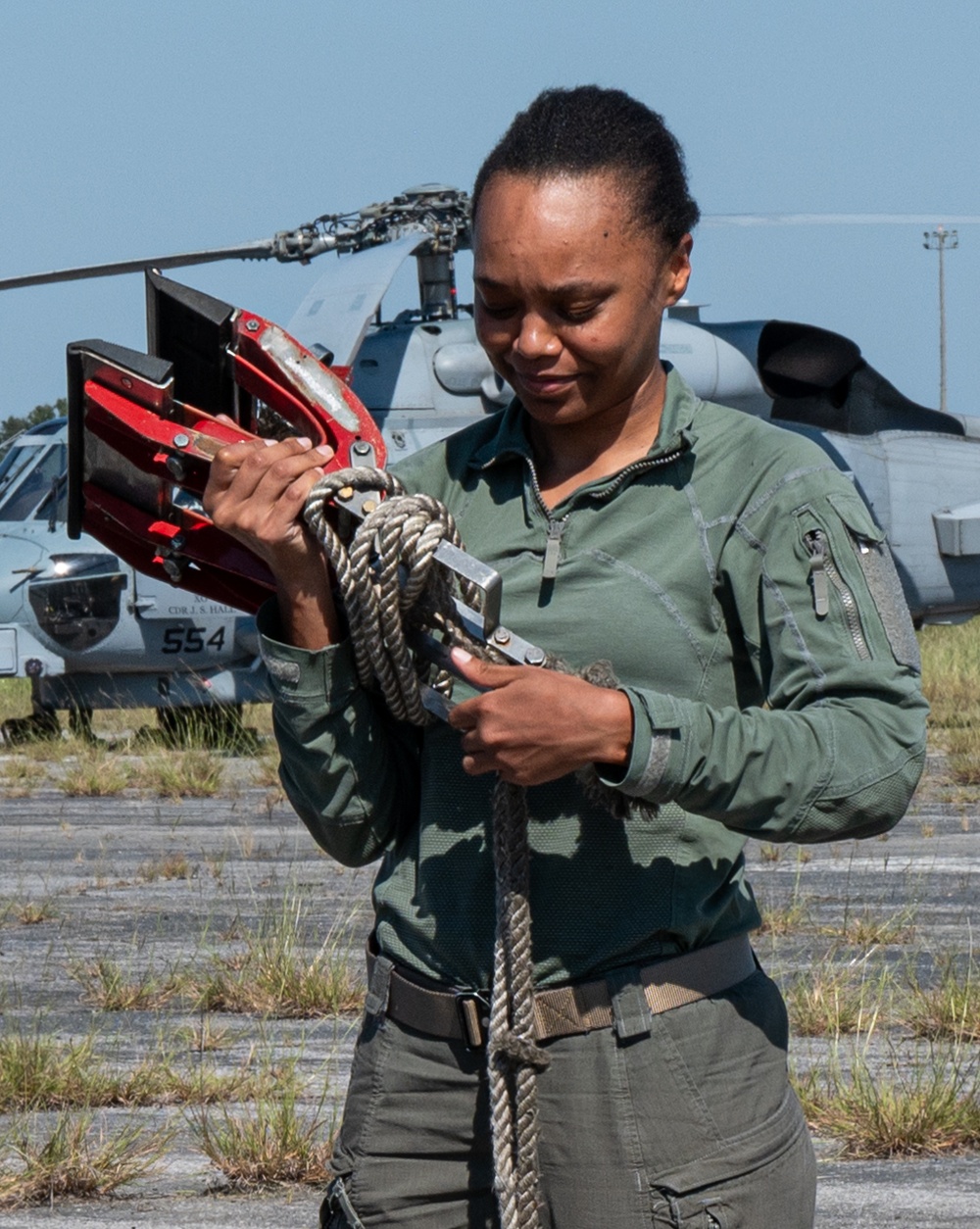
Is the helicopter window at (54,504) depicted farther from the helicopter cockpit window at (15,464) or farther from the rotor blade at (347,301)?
the rotor blade at (347,301)

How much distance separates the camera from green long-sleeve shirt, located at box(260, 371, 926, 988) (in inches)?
74.1

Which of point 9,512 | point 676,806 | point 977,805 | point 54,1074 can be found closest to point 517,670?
point 676,806

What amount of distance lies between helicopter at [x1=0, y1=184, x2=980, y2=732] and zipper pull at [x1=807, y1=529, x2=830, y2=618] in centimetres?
1026

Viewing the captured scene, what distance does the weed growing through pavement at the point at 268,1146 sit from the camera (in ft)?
13.7

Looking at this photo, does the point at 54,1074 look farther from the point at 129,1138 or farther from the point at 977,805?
the point at 977,805

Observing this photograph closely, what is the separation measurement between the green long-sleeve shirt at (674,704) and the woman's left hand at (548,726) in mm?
→ 30

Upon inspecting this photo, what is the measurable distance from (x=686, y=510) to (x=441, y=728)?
0.37m

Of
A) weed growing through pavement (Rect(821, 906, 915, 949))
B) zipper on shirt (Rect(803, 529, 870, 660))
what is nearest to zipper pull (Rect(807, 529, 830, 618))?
zipper on shirt (Rect(803, 529, 870, 660))

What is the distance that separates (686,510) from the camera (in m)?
2.03

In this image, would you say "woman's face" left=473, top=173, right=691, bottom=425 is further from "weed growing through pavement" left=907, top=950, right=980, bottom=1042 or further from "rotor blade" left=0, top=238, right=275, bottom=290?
"rotor blade" left=0, top=238, right=275, bottom=290

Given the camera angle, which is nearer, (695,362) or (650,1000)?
(650,1000)

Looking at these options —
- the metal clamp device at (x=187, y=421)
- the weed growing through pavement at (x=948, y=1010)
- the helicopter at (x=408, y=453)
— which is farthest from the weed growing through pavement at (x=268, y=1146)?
the helicopter at (x=408, y=453)

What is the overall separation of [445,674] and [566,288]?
1.50 feet

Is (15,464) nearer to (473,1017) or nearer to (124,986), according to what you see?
(124,986)
